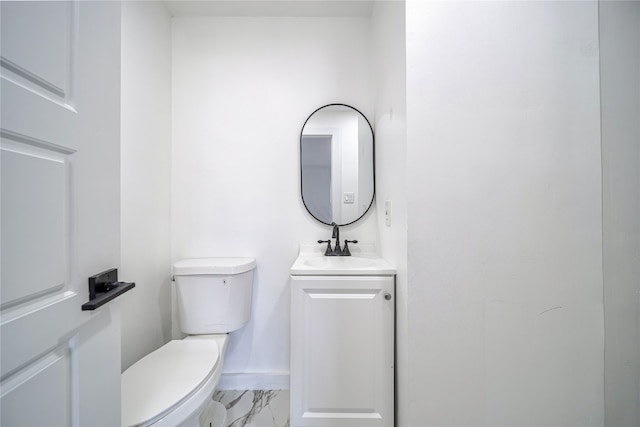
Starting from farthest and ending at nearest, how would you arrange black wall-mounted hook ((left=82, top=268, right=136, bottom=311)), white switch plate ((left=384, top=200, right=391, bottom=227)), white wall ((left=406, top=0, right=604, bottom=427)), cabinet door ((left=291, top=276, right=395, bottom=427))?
white switch plate ((left=384, top=200, right=391, bottom=227))
cabinet door ((left=291, top=276, right=395, bottom=427))
white wall ((left=406, top=0, right=604, bottom=427))
black wall-mounted hook ((left=82, top=268, right=136, bottom=311))

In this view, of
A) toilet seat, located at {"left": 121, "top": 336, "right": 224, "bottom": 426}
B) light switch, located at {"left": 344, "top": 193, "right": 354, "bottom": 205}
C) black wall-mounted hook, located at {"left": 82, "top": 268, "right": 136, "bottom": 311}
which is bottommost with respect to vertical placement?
toilet seat, located at {"left": 121, "top": 336, "right": 224, "bottom": 426}

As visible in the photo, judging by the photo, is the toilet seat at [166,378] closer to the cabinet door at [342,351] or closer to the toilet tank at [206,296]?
the toilet tank at [206,296]

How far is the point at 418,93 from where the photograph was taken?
36.0 inches

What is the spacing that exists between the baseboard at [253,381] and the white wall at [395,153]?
2.43 ft

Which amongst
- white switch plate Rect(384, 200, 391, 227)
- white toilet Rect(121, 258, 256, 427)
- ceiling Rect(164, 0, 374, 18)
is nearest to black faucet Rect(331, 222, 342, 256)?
white switch plate Rect(384, 200, 391, 227)

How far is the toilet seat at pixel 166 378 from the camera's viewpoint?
0.82m

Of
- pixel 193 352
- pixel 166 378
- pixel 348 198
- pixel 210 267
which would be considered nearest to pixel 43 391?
pixel 166 378

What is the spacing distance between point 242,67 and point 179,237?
1131 millimetres

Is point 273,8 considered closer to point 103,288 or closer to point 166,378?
point 103,288

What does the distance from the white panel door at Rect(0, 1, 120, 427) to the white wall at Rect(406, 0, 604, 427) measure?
945 mm

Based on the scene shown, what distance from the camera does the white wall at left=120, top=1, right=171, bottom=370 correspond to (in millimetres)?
1169

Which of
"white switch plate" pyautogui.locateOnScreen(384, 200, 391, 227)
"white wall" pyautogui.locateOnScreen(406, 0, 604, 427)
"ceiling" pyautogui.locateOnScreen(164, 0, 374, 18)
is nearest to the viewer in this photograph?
"white wall" pyautogui.locateOnScreen(406, 0, 604, 427)

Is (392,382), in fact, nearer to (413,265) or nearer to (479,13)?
(413,265)

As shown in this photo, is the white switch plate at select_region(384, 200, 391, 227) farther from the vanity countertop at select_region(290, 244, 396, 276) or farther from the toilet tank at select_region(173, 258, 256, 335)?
the toilet tank at select_region(173, 258, 256, 335)
